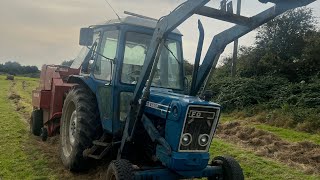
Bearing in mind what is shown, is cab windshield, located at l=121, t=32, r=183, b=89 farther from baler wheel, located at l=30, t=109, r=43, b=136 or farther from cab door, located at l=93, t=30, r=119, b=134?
baler wheel, located at l=30, t=109, r=43, b=136

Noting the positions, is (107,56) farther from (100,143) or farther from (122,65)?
(100,143)

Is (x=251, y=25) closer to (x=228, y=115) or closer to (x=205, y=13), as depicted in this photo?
(x=205, y=13)

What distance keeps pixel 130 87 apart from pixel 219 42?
61.3 inches

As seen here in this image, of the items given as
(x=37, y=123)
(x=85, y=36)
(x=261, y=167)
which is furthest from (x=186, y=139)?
(x=37, y=123)

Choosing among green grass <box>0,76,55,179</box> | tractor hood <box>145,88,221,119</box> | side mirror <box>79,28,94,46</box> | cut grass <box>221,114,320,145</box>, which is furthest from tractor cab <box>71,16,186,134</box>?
cut grass <box>221,114,320,145</box>

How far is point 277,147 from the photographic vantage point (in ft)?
32.4

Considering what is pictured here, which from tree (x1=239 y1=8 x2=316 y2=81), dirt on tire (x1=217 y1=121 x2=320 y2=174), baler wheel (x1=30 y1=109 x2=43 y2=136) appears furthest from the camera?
tree (x1=239 y1=8 x2=316 y2=81)

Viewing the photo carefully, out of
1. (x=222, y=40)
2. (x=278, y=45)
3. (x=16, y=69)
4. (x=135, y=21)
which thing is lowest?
(x=16, y=69)

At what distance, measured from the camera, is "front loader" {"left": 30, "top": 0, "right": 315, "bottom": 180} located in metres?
5.34

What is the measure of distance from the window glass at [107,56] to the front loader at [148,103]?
0.06 feet

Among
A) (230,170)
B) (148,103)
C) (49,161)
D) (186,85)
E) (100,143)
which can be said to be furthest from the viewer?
(49,161)

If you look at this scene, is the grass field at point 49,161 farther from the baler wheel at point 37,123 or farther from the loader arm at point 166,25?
the loader arm at point 166,25

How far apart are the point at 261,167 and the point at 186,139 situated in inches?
129

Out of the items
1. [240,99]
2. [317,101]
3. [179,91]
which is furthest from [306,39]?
[179,91]
